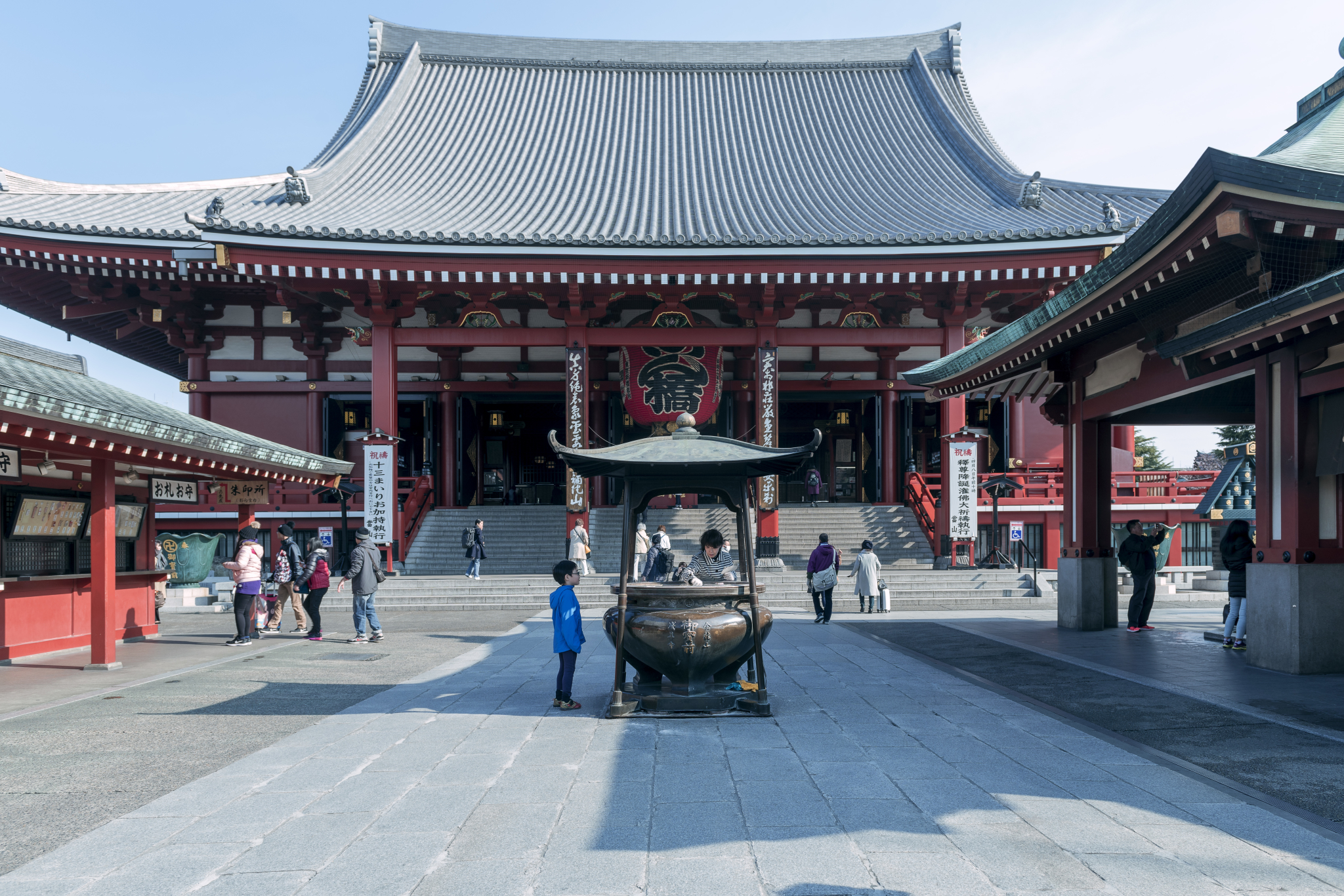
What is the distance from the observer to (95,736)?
20.8 feet

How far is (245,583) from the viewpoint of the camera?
11.4 m

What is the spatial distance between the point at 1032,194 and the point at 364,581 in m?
17.2

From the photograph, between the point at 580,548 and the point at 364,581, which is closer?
the point at 364,581

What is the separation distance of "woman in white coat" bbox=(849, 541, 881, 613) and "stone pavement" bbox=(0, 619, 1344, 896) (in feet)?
25.9

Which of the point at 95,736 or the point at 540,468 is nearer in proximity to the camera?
the point at 95,736

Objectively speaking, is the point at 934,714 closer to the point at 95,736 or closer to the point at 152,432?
the point at 95,736

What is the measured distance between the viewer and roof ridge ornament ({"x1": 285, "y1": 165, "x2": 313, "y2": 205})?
18.9 m

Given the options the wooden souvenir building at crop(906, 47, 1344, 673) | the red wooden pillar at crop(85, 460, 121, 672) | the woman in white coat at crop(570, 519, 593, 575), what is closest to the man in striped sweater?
the wooden souvenir building at crop(906, 47, 1344, 673)

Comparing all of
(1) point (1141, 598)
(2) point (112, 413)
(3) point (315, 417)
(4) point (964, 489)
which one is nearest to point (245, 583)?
(2) point (112, 413)

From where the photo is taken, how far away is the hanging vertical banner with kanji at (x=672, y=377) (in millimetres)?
18875

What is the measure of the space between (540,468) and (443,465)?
435 cm

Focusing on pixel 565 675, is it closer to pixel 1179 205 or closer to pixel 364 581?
pixel 364 581

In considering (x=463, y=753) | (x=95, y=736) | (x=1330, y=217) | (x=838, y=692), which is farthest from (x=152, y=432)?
(x=1330, y=217)

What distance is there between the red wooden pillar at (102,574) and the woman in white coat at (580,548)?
354 inches
